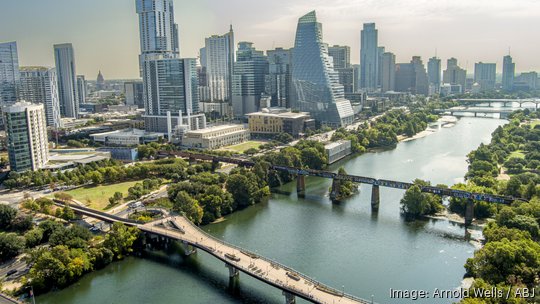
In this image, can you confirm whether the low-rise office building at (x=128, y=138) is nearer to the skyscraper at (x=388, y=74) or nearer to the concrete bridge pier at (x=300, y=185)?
the concrete bridge pier at (x=300, y=185)

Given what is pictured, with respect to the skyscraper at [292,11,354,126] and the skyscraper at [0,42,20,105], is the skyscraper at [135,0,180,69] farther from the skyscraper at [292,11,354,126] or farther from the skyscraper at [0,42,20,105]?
the skyscraper at [292,11,354,126]

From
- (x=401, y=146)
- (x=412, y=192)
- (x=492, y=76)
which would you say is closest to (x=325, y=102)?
(x=401, y=146)

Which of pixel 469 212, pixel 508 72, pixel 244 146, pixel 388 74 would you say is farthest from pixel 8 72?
pixel 508 72

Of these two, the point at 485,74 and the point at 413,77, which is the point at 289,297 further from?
the point at 485,74

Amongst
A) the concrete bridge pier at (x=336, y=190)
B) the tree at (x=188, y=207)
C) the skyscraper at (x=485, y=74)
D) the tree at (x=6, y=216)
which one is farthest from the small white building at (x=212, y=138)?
the skyscraper at (x=485, y=74)

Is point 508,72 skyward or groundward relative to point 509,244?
skyward

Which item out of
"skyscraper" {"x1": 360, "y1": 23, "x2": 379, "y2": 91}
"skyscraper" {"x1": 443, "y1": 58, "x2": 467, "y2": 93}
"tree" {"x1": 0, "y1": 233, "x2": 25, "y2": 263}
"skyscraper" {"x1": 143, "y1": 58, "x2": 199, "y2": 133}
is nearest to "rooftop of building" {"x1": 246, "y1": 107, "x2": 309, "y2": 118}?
"skyscraper" {"x1": 143, "y1": 58, "x2": 199, "y2": 133}
